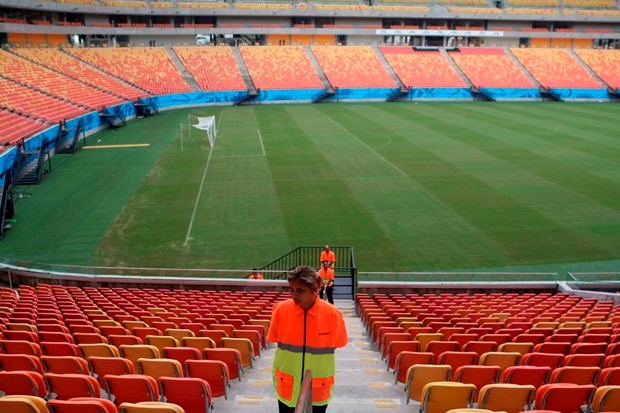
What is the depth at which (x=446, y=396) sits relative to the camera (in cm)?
572

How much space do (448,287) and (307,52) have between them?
6043 cm

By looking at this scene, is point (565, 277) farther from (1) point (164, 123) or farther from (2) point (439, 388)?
(1) point (164, 123)

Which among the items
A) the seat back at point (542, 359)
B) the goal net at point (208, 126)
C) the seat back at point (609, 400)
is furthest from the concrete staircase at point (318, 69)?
the seat back at point (609, 400)

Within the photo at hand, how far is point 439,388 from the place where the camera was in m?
5.68

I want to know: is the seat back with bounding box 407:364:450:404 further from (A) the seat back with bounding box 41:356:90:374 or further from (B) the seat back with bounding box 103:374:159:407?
(A) the seat back with bounding box 41:356:90:374

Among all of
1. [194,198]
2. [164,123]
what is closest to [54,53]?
[164,123]

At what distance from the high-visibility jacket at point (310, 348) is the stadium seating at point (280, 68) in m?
59.9

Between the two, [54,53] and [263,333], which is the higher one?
[54,53]

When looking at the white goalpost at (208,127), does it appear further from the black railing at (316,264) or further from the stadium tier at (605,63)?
the stadium tier at (605,63)

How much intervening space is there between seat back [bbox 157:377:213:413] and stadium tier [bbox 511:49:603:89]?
70201 mm

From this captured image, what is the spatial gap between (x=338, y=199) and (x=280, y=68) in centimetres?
4576

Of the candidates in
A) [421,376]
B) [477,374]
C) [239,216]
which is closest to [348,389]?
[421,376]

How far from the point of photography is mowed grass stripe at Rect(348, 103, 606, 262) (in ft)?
63.5

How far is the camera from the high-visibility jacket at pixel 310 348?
15.8ft
